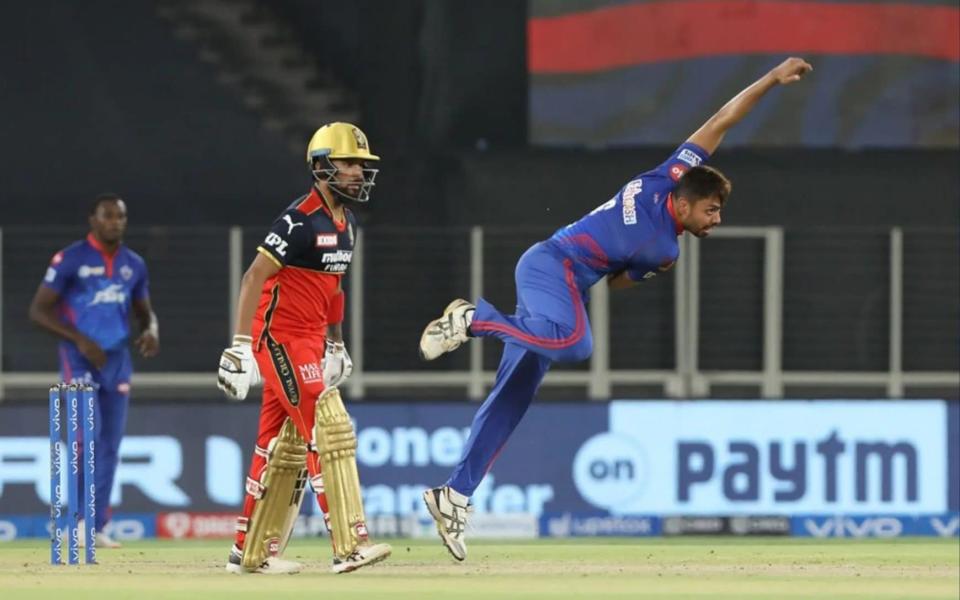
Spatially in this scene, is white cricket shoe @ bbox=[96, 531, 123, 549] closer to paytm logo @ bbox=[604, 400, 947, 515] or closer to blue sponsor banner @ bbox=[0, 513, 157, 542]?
blue sponsor banner @ bbox=[0, 513, 157, 542]

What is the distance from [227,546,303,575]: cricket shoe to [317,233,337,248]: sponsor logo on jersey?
1.27 m

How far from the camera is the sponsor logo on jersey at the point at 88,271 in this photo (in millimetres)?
12883

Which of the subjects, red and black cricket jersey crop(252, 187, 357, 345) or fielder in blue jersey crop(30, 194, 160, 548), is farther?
fielder in blue jersey crop(30, 194, 160, 548)

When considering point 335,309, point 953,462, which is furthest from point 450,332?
point 953,462

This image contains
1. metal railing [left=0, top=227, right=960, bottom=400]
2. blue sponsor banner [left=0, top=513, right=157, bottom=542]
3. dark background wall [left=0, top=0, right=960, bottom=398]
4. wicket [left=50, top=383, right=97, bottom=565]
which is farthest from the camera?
dark background wall [left=0, top=0, right=960, bottom=398]

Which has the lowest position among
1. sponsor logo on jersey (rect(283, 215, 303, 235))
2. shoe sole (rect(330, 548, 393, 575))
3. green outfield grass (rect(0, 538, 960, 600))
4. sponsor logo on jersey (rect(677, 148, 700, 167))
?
green outfield grass (rect(0, 538, 960, 600))

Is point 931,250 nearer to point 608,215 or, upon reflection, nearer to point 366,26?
point 366,26

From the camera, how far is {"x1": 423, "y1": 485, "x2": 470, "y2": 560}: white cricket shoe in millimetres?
10039

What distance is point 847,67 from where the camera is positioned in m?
15.6

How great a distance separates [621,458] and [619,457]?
0.01 metres

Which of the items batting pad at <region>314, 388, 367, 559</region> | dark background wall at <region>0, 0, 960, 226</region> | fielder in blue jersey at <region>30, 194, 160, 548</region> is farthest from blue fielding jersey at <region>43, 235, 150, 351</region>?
dark background wall at <region>0, 0, 960, 226</region>

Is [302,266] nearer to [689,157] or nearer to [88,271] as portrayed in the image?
[689,157]

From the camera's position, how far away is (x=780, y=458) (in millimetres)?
14297

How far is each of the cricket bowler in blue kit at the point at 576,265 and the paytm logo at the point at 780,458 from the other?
13.7 feet
